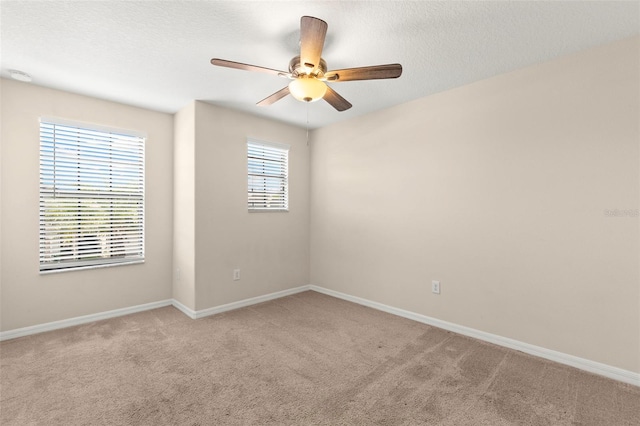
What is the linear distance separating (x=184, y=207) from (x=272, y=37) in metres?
2.32

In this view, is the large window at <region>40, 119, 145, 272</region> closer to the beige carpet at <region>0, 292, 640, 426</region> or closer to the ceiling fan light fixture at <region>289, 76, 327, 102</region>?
the beige carpet at <region>0, 292, 640, 426</region>

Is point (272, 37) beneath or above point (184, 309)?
above

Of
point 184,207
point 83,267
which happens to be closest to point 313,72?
point 184,207

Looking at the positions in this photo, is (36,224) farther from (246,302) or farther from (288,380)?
(288,380)

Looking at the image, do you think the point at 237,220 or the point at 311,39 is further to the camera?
the point at 237,220

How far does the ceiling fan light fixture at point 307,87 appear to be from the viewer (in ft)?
6.44

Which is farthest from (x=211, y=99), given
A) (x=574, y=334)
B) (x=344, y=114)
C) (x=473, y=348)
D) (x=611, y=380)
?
(x=611, y=380)

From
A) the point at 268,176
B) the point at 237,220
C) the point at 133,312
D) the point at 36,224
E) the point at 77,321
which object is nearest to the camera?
the point at 36,224

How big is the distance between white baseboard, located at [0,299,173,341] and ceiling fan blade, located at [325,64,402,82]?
11.2ft

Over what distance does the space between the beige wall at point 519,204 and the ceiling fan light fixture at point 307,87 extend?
1743 mm

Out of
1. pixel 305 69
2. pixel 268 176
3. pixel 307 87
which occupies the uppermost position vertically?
pixel 305 69

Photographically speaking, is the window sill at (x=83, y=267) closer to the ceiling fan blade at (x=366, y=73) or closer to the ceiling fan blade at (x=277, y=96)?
the ceiling fan blade at (x=277, y=96)

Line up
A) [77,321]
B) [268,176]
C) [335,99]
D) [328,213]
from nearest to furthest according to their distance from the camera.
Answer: [335,99] < [77,321] < [268,176] < [328,213]

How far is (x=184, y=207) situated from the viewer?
11.9 ft
